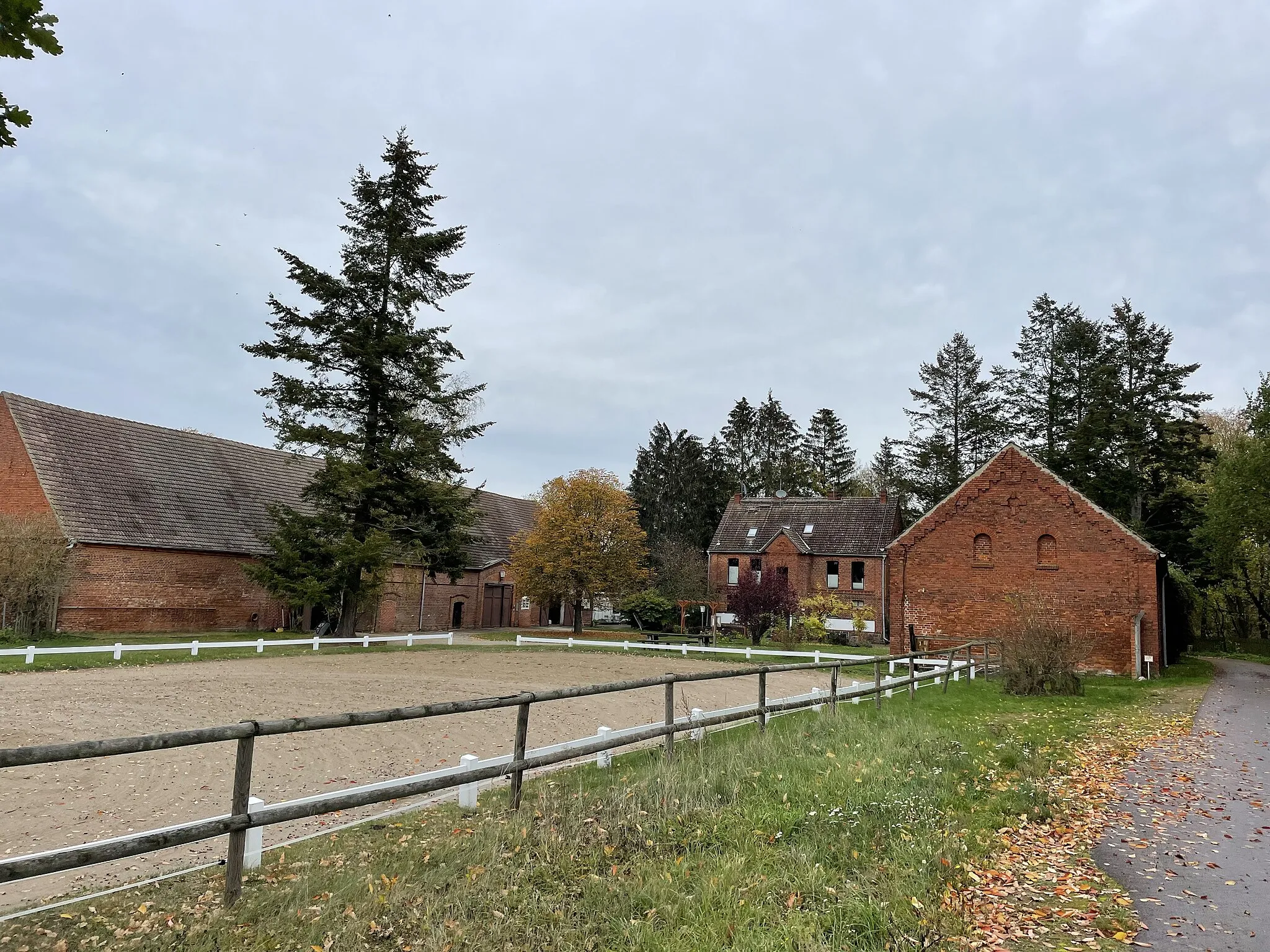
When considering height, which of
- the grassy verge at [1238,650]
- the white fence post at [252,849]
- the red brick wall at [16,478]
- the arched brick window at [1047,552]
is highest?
the red brick wall at [16,478]

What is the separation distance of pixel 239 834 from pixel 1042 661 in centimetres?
1660

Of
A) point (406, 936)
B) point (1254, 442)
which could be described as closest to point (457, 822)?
point (406, 936)

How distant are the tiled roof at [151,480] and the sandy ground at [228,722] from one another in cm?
1114

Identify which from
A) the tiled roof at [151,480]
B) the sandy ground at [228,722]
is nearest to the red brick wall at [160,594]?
the tiled roof at [151,480]

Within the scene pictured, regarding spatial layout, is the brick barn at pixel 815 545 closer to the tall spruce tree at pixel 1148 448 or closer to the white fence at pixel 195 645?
the tall spruce tree at pixel 1148 448

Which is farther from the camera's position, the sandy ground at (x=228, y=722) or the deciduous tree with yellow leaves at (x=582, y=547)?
the deciduous tree with yellow leaves at (x=582, y=547)

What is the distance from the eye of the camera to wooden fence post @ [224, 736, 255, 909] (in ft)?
15.1

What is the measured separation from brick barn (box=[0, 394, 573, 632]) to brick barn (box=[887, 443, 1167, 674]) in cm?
1723

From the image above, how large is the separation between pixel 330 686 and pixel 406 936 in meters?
13.7

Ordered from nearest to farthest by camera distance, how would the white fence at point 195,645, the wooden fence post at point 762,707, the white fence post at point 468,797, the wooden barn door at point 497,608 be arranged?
the white fence post at point 468,797 → the wooden fence post at point 762,707 → the white fence at point 195,645 → the wooden barn door at point 497,608

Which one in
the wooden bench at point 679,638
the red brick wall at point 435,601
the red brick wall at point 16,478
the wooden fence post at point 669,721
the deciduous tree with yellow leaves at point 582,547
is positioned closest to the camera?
the wooden fence post at point 669,721

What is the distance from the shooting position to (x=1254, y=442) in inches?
1149

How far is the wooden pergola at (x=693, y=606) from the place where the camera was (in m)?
40.1

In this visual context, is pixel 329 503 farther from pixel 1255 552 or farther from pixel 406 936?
pixel 1255 552
